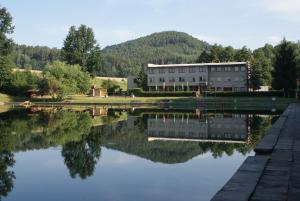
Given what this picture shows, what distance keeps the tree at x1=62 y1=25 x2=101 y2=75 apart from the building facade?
14.3 meters

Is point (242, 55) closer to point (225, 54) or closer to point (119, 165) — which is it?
point (225, 54)

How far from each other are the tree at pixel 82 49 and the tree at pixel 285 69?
48.7m

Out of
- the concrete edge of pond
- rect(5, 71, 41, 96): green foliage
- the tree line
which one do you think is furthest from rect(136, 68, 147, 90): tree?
the concrete edge of pond

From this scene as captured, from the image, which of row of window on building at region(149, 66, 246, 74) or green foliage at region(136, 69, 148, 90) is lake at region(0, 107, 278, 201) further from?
green foliage at region(136, 69, 148, 90)

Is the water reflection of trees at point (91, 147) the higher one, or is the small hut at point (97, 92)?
the small hut at point (97, 92)

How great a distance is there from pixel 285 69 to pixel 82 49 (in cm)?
5352

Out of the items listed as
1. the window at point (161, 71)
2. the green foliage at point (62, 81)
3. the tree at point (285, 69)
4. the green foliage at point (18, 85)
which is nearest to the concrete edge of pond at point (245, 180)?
the tree at point (285, 69)

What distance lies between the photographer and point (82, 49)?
338ft

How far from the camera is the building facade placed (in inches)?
3610

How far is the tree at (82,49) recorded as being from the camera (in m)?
102

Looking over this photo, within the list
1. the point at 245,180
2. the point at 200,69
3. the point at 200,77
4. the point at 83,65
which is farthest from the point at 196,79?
the point at 245,180

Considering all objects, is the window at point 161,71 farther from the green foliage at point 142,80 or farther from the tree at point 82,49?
the tree at point 82,49

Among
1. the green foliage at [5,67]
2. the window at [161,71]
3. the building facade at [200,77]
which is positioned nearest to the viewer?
the green foliage at [5,67]

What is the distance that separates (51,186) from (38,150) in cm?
719
